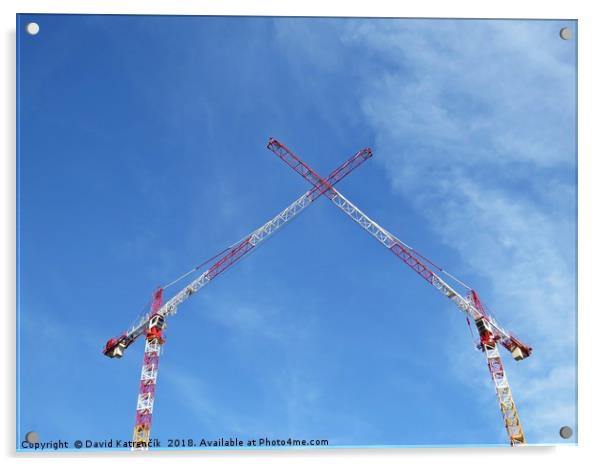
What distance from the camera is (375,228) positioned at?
46.5 ft

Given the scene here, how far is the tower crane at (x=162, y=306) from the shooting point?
44.0 ft

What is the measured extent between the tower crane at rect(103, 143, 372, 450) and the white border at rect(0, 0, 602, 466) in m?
1.12

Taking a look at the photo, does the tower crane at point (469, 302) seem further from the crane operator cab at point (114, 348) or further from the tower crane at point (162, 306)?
the crane operator cab at point (114, 348)

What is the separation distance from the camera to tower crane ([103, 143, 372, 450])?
13.4 m

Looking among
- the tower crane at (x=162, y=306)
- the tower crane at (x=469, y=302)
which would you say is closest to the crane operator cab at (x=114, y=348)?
the tower crane at (x=162, y=306)

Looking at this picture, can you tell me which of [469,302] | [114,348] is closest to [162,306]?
[114,348]

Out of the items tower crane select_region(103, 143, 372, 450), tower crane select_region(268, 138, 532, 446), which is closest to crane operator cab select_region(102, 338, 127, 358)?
tower crane select_region(103, 143, 372, 450)
